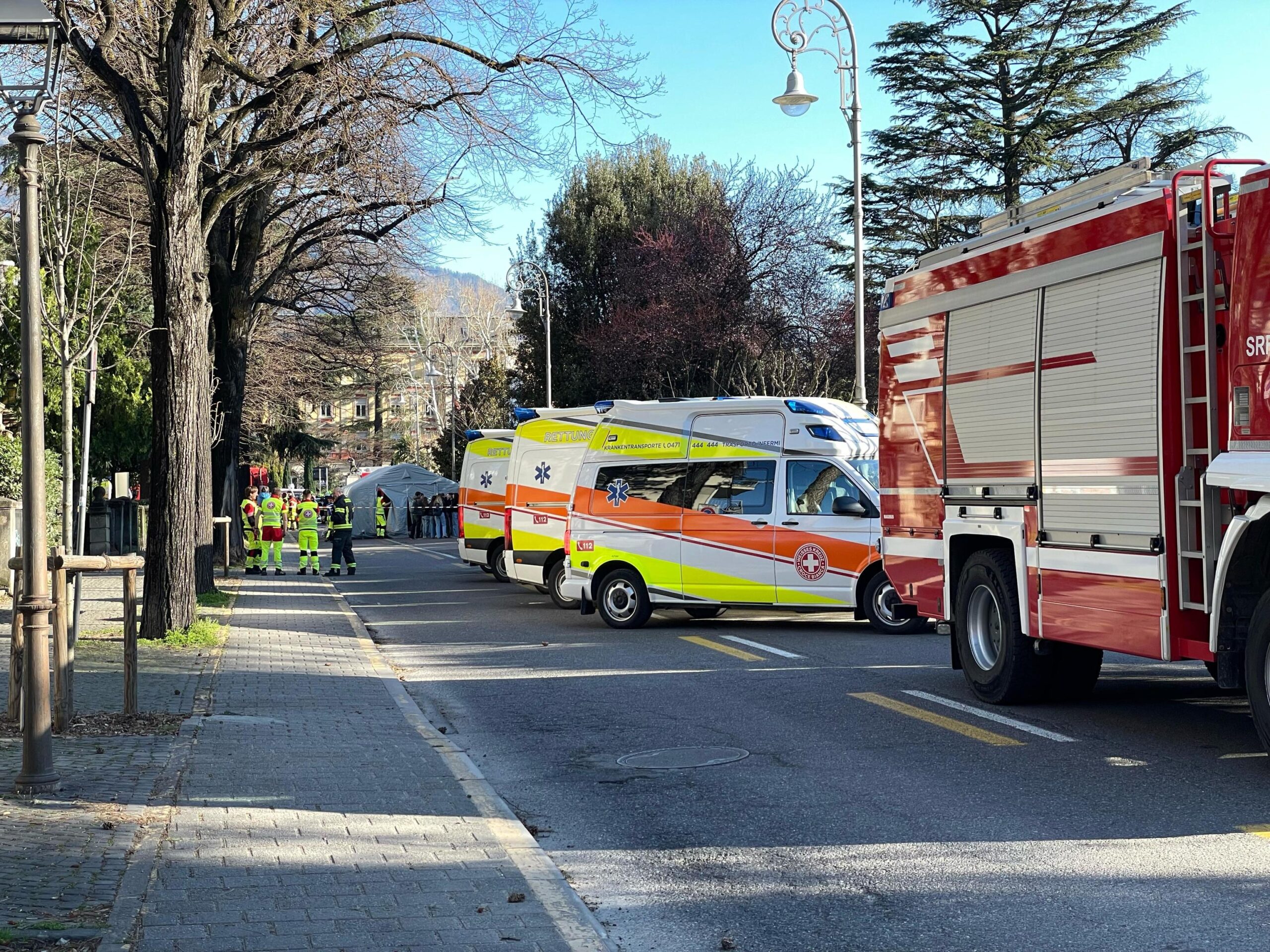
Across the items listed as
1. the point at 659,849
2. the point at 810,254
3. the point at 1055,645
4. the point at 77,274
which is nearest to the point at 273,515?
the point at 77,274

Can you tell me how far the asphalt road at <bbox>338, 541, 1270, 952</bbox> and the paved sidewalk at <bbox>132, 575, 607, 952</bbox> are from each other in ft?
1.06

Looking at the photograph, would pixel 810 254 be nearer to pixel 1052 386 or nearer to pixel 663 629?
pixel 663 629

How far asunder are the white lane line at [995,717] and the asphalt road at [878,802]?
3 cm

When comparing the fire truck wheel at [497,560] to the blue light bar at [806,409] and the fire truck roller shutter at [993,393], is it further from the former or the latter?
the fire truck roller shutter at [993,393]

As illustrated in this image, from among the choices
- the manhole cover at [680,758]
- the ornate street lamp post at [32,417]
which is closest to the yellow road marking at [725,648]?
the manhole cover at [680,758]

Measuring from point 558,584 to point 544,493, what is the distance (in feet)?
4.93

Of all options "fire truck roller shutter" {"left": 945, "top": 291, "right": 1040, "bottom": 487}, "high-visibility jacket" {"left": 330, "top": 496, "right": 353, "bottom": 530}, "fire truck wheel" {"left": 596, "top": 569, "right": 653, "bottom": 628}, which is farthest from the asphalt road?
"high-visibility jacket" {"left": 330, "top": 496, "right": 353, "bottom": 530}

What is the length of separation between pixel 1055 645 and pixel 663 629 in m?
7.57

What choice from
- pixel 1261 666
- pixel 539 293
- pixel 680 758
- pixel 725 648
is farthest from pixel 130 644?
pixel 539 293

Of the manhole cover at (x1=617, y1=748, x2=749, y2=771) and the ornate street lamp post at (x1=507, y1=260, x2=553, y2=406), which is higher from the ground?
the ornate street lamp post at (x1=507, y1=260, x2=553, y2=406)

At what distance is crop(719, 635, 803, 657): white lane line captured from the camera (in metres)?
13.5

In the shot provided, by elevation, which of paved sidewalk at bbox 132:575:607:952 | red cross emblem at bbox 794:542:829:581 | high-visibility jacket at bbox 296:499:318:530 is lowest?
paved sidewalk at bbox 132:575:607:952

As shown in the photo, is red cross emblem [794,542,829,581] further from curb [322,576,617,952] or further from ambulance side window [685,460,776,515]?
curb [322,576,617,952]

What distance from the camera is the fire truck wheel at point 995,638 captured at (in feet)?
31.2
